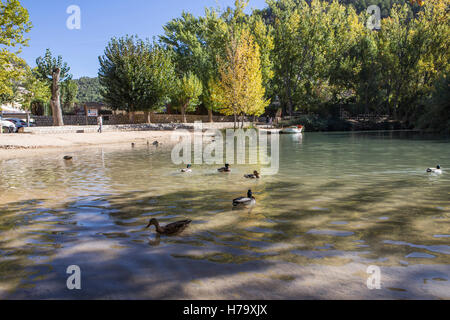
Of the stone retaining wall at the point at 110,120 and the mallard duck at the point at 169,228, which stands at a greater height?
the stone retaining wall at the point at 110,120

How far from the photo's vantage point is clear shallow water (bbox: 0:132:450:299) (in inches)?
190

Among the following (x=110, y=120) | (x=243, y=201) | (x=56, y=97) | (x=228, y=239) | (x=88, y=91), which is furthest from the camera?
(x=88, y=91)

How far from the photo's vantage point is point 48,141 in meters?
31.5

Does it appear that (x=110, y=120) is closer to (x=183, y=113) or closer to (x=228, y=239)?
(x=183, y=113)

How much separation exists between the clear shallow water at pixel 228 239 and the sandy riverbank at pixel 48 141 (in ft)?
52.5

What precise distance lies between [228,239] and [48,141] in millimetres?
30269

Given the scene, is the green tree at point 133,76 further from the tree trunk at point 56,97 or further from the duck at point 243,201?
the duck at point 243,201

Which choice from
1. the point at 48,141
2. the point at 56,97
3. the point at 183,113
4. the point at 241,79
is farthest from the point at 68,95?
the point at 241,79

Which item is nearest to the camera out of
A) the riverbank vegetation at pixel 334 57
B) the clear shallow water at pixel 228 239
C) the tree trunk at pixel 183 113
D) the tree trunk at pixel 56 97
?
the clear shallow water at pixel 228 239

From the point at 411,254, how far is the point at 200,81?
188 feet

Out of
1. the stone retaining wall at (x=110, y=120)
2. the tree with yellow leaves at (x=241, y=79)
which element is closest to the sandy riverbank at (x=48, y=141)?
the tree with yellow leaves at (x=241, y=79)

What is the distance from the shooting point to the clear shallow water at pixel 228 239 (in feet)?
15.8

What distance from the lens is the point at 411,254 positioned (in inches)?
228
